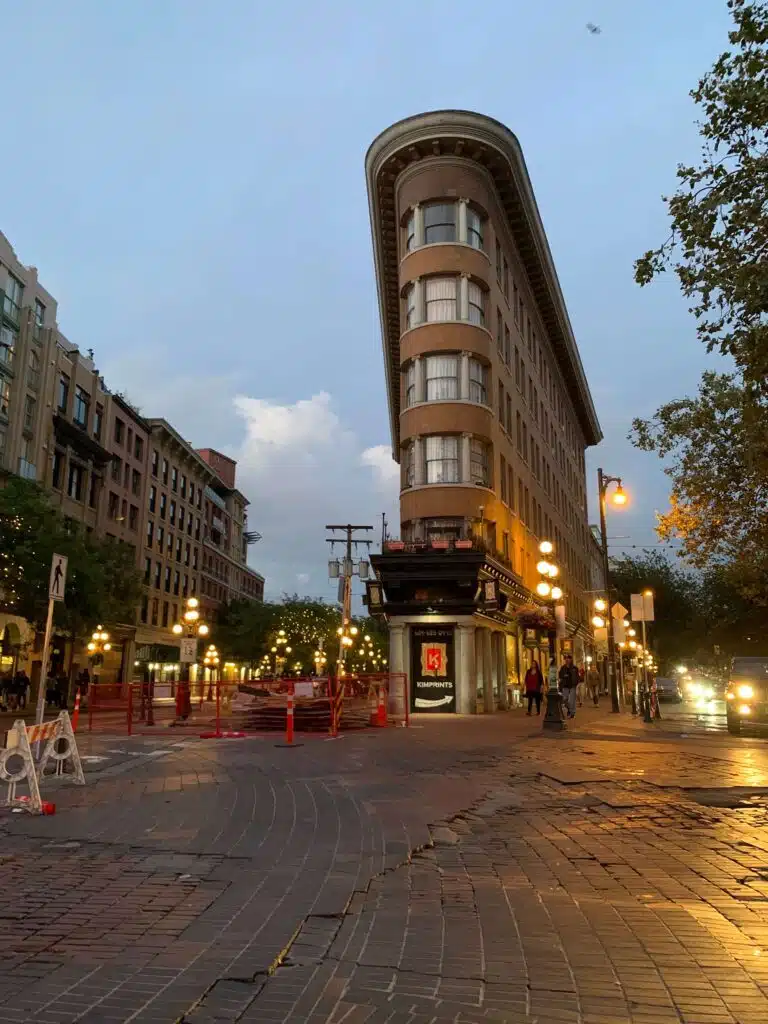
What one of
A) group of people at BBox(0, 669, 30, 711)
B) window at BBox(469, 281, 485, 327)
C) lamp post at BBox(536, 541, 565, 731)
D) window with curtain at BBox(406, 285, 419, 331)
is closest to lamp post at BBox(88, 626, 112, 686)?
group of people at BBox(0, 669, 30, 711)

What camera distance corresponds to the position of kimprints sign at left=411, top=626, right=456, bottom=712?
103ft

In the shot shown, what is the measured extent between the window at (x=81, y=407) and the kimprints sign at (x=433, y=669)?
98.9ft

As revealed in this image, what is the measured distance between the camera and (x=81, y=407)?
53.2 meters

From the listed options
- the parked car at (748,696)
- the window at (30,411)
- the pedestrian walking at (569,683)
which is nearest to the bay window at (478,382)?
the pedestrian walking at (569,683)

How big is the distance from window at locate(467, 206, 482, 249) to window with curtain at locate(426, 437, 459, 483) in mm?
8656

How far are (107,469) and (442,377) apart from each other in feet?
101

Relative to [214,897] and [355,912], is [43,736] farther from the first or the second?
[355,912]

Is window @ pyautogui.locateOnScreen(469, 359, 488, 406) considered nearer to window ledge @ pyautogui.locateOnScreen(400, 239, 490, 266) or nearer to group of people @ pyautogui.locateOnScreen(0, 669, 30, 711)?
window ledge @ pyautogui.locateOnScreen(400, 239, 490, 266)

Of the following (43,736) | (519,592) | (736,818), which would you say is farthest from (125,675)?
(736,818)

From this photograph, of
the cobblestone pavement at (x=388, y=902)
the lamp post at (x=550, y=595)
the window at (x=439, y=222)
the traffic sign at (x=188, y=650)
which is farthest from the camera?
the window at (x=439, y=222)

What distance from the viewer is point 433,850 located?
7.27m

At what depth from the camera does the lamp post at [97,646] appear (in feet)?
155

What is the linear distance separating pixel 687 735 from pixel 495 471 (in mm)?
16561

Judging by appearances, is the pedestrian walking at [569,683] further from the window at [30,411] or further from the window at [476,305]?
the window at [30,411]
